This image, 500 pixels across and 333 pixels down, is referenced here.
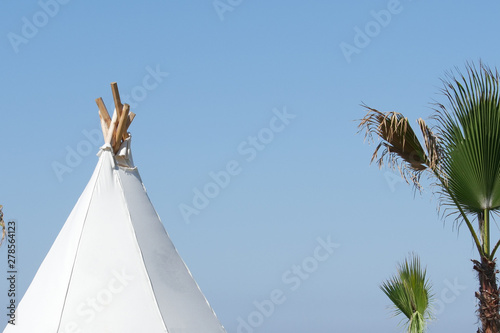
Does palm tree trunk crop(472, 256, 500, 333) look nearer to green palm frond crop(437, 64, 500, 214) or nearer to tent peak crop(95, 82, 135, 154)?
green palm frond crop(437, 64, 500, 214)

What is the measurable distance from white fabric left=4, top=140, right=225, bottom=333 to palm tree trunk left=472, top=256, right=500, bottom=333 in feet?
11.3

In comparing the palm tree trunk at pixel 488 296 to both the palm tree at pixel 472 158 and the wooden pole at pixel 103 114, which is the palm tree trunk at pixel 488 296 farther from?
the wooden pole at pixel 103 114

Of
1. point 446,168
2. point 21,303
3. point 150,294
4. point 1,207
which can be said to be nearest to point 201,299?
point 150,294

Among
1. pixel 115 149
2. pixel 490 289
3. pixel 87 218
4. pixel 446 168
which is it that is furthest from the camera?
pixel 115 149

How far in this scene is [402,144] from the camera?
8820mm

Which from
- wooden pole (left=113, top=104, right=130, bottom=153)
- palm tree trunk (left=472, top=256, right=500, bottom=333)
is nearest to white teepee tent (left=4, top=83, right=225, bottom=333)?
wooden pole (left=113, top=104, right=130, bottom=153)

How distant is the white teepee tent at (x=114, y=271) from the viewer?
8281 millimetres

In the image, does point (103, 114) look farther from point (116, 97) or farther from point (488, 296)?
point (488, 296)

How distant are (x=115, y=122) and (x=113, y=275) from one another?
2.35 m

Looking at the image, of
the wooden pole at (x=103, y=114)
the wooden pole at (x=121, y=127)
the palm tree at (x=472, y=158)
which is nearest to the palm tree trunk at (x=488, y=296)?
the palm tree at (x=472, y=158)

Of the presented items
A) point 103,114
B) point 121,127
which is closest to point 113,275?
point 121,127

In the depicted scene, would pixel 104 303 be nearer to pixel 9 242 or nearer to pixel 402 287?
pixel 9 242

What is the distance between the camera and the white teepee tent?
8281 mm

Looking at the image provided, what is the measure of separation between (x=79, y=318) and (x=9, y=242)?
71.3 inches
